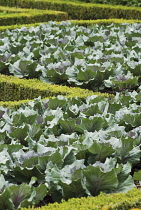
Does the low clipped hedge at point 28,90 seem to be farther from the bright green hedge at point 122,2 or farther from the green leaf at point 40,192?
the bright green hedge at point 122,2

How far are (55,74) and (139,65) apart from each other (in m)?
1.28

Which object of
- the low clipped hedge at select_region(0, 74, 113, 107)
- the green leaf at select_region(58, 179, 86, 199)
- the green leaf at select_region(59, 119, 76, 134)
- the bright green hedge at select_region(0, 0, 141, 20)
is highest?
the green leaf at select_region(58, 179, 86, 199)

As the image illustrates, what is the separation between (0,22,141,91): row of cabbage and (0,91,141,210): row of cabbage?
1.85m

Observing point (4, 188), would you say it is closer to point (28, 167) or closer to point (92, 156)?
point (28, 167)

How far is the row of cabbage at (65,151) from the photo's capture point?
3.76 metres

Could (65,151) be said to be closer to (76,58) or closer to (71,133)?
(71,133)

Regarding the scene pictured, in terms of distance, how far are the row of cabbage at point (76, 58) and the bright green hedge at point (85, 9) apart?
291 inches

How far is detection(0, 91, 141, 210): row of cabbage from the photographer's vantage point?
3760 mm

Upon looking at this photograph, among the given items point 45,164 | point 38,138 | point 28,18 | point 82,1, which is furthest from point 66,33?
point 82,1

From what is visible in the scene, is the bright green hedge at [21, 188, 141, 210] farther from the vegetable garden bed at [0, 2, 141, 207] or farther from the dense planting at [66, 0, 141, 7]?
the dense planting at [66, 0, 141, 7]

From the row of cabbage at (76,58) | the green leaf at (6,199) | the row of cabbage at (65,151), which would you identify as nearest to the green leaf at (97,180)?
the row of cabbage at (65,151)

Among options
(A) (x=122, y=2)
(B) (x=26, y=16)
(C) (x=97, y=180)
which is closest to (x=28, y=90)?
(C) (x=97, y=180)

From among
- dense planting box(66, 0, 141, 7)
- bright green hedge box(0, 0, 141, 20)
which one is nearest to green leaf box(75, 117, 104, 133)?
bright green hedge box(0, 0, 141, 20)

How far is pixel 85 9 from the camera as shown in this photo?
19.0 metres
